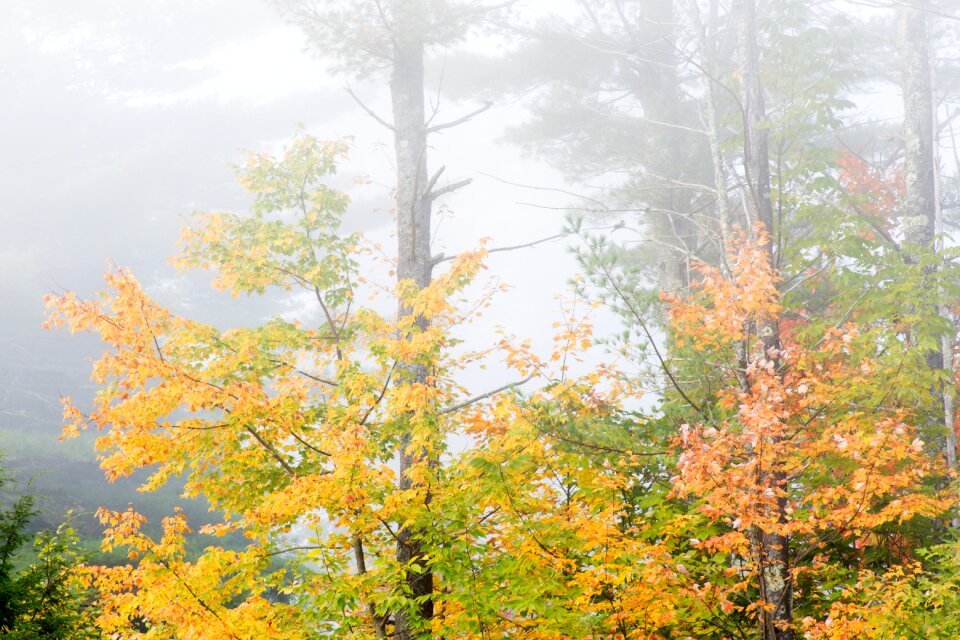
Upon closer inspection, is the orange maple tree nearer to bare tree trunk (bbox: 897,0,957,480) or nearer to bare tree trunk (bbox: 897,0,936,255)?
bare tree trunk (bbox: 897,0,957,480)

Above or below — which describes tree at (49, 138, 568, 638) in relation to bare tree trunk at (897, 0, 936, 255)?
below

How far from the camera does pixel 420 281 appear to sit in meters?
9.38

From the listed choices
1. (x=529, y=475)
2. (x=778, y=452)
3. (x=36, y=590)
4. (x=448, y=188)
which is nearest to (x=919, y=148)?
(x=448, y=188)

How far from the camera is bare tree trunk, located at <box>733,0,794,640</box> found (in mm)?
5891

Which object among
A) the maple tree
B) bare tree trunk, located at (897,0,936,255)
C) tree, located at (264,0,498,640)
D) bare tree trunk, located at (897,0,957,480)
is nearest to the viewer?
the maple tree

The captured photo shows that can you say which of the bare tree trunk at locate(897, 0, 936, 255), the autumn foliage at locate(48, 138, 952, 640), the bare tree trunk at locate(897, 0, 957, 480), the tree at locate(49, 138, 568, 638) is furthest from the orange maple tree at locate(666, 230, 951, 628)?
the bare tree trunk at locate(897, 0, 936, 255)

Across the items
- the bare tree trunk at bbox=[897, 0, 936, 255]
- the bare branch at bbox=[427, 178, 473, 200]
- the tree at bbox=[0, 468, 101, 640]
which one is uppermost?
the bare tree trunk at bbox=[897, 0, 936, 255]

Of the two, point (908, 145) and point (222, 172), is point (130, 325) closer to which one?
point (908, 145)

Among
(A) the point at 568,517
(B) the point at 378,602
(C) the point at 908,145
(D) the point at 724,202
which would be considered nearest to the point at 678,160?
(C) the point at 908,145

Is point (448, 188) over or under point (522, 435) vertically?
over

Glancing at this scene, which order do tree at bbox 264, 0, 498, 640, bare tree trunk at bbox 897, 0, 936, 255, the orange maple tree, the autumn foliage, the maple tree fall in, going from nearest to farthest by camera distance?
1. the orange maple tree
2. the autumn foliage
3. the maple tree
4. tree at bbox 264, 0, 498, 640
5. bare tree trunk at bbox 897, 0, 936, 255

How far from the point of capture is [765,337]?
279 inches

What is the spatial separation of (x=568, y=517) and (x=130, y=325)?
13.2 ft

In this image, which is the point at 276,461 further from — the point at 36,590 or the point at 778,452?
the point at 778,452
